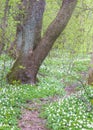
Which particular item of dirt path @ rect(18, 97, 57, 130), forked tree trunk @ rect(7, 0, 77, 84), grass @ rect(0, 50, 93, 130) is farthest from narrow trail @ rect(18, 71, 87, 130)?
forked tree trunk @ rect(7, 0, 77, 84)

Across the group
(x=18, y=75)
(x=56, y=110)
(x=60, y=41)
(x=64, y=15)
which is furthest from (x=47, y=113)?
(x=60, y=41)

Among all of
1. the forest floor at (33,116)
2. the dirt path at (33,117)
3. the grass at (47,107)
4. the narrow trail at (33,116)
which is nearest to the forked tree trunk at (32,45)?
the grass at (47,107)

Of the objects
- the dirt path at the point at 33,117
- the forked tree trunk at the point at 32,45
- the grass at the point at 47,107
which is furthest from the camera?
the forked tree trunk at the point at 32,45

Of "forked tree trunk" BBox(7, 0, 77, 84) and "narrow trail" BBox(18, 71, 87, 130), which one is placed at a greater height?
"forked tree trunk" BBox(7, 0, 77, 84)

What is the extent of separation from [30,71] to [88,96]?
149 inches

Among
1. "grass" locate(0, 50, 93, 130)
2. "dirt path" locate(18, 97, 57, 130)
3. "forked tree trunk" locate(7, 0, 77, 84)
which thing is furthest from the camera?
"forked tree trunk" locate(7, 0, 77, 84)

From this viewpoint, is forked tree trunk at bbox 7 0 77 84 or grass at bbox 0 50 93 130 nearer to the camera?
grass at bbox 0 50 93 130

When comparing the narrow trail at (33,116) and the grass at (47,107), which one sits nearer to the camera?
the grass at (47,107)

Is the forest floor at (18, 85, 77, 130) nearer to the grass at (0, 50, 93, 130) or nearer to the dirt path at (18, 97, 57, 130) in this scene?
the dirt path at (18, 97, 57, 130)

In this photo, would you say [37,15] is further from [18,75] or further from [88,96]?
[88,96]

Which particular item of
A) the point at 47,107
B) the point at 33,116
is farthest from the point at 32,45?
the point at 33,116

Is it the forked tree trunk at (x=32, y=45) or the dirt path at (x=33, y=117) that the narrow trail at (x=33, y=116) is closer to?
the dirt path at (x=33, y=117)

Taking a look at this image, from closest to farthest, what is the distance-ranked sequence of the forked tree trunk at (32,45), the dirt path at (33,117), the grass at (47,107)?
the grass at (47,107) < the dirt path at (33,117) < the forked tree trunk at (32,45)

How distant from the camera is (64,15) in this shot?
1518 cm
